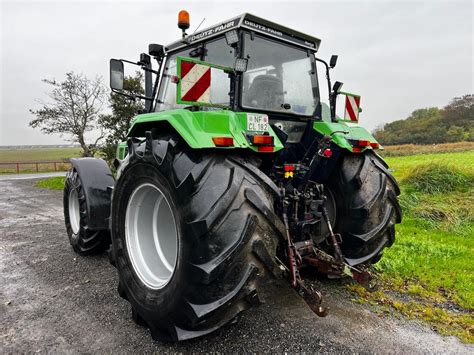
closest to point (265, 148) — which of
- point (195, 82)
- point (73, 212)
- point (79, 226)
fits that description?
point (195, 82)

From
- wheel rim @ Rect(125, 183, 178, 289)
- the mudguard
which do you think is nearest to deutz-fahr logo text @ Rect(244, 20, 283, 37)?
wheel rim @ Rect(125, 183, 178, 289)

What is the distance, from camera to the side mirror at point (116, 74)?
131 inches

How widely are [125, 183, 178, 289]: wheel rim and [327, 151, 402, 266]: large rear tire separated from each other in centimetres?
157

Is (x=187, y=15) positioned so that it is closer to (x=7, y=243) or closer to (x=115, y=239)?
(x=115, y=239)

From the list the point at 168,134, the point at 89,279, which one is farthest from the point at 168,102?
the point at 89,279

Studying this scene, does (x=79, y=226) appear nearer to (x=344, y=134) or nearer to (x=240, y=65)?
(x=240, y=65)

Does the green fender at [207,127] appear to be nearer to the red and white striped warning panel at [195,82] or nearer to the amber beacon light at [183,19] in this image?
the red and white striped warning panel at [195,82]

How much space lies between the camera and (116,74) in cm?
336

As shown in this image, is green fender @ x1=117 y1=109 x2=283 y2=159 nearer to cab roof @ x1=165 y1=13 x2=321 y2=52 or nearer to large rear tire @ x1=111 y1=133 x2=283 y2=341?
large rear tire @ x1=111 y1=133 x2=283 y2=341

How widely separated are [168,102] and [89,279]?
2108mm

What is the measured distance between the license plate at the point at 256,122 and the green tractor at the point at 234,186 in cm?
1

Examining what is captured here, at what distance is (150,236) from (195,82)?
56.7 inches

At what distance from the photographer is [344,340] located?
2465mm

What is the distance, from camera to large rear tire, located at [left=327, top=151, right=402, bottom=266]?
301 centimetres
